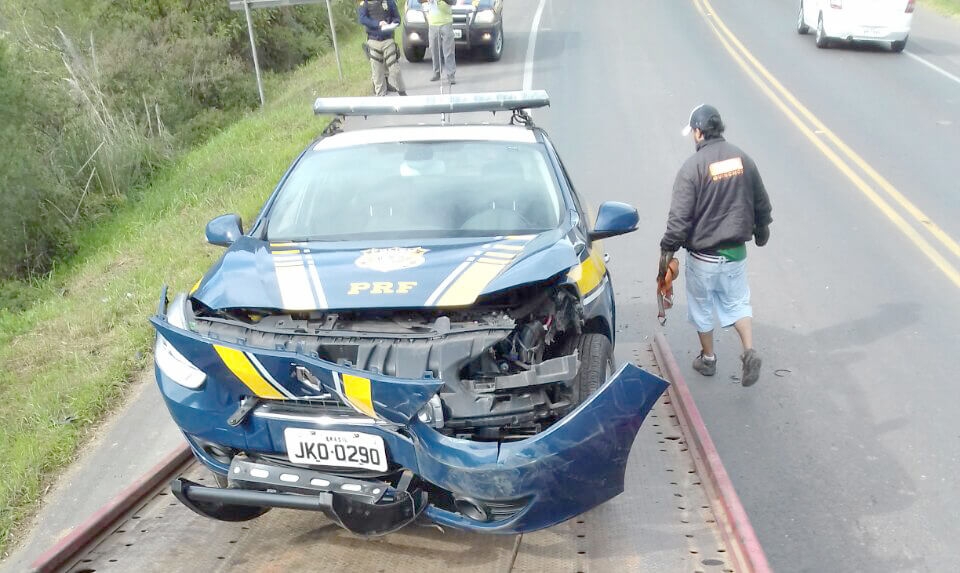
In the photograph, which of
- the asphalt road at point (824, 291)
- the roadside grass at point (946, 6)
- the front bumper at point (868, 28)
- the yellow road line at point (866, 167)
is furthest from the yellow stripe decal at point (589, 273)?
the roadside grass at point (946, 6)

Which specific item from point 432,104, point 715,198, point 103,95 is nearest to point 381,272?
point 432,104

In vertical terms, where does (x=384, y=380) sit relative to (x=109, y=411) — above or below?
above

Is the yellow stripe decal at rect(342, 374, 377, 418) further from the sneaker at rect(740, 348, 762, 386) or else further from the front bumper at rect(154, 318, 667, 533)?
the sneaker at rect(740, 348, 762, 386)

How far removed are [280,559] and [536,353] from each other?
1398 mm

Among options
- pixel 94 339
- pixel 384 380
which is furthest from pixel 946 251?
pixel 94 339

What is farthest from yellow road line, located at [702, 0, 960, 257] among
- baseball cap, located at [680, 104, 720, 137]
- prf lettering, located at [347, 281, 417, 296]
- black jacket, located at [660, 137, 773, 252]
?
prf lettering, located at [347, 281, 417, 296]

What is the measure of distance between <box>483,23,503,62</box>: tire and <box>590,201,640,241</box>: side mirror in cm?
1417

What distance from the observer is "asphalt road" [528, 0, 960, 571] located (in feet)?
15.5

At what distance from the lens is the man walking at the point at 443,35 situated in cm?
1627

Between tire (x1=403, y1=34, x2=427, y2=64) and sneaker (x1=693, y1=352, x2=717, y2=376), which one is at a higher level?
sneaker (x1=693, y1=352, x2=717, y2=376)

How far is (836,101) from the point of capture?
15195 millimetres

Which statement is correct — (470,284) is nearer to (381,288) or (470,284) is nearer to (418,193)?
(381,288)

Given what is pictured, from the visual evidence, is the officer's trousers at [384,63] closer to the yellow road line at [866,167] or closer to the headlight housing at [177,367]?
the yellow road line at [866,167]

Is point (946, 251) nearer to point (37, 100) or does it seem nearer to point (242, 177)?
point (242, 177)
